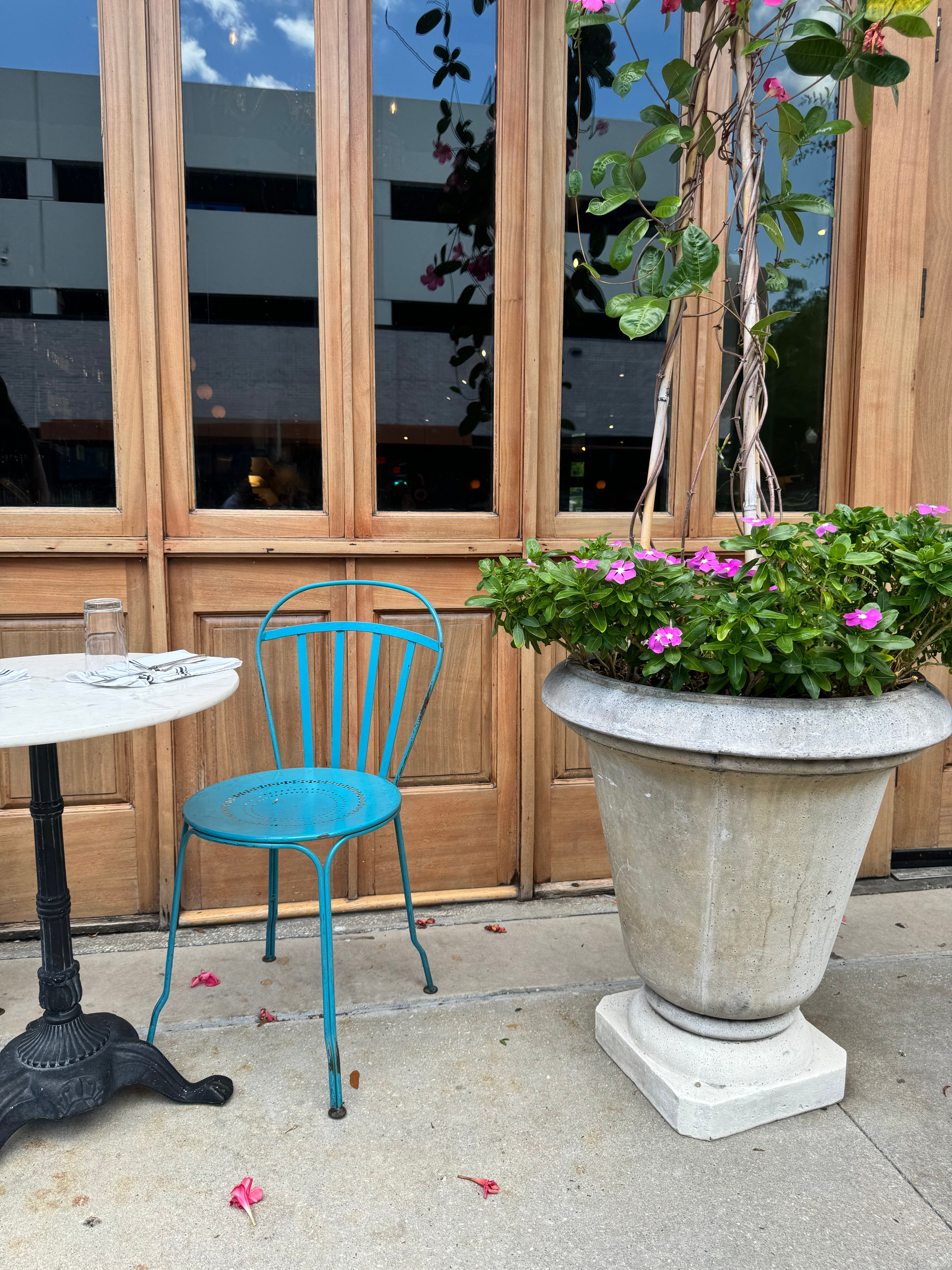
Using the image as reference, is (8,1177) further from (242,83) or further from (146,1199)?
(242,83)

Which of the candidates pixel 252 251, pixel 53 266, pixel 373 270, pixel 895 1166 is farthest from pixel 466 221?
pixel 895 1166

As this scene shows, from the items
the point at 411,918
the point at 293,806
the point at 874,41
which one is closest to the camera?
the point at 874,41

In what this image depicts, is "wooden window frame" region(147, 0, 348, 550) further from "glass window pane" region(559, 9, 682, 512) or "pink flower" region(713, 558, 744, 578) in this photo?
"pink flower" region(713, 558, 744, 578)

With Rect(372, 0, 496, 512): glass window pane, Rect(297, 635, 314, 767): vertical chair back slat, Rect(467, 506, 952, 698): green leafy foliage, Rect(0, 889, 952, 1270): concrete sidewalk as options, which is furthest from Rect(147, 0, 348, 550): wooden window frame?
Rect(0, 889, 952, 1270): concrete sidewalk

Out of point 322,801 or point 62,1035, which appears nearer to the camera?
point 62,1035

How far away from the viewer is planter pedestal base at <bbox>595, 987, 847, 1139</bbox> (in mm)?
1532

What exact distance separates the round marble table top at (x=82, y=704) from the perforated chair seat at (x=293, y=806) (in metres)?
0.27

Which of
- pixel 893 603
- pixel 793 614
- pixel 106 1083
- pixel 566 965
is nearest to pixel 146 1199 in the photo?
pixel 106 1083

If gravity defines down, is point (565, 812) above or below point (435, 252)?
below

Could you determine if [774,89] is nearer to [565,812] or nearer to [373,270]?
[373,270]

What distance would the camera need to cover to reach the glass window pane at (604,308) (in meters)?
2.40

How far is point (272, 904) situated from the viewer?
211 cm

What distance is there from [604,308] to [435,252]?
1.71ft

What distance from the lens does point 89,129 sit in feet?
7.20
